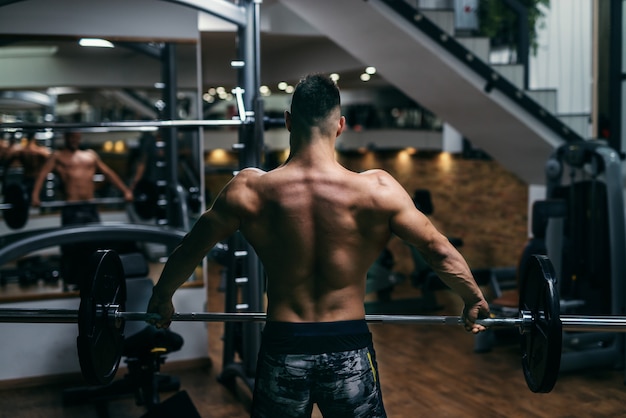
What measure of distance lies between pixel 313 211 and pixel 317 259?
4.7 inches

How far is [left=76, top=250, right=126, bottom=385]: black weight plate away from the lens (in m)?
2.09

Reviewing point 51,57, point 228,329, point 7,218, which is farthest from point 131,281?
point 51,57

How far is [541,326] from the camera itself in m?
2.14

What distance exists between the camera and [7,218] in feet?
18.3

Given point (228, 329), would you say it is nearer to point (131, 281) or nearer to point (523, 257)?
point (131, 281)

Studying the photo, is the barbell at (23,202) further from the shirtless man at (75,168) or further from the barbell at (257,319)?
the barbell at (257,319)

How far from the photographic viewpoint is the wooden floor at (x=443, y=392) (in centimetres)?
374

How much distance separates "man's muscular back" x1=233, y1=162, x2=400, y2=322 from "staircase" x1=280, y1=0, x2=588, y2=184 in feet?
9.82

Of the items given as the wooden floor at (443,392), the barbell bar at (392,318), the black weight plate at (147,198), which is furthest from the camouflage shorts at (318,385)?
the black weight plate at (147,198)

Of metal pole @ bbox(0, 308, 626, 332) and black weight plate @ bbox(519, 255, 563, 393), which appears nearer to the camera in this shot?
black weight plate @ bbox(519, 255, 563, 393)

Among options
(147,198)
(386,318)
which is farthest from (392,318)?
(147,198)

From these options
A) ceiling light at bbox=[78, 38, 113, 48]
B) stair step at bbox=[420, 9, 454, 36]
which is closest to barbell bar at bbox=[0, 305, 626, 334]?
ceiling light at bbox=[78, 38, 113, 48]

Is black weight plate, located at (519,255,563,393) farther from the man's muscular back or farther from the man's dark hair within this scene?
the man's dark hair

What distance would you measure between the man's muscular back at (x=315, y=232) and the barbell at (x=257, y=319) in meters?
0.29
